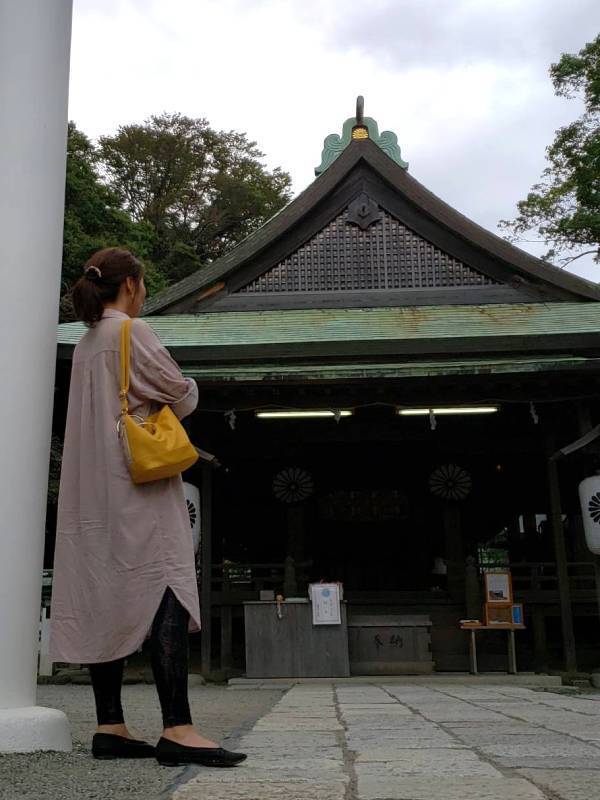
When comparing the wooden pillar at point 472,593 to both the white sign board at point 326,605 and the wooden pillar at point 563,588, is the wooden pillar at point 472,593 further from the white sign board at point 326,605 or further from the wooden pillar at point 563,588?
the white sign board at point 326,605

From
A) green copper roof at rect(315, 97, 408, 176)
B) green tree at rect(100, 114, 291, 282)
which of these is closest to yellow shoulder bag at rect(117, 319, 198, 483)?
green copper roof at rect(315, 97, 408, 176)

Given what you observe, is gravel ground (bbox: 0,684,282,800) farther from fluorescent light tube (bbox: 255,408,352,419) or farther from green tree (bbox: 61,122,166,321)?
green tree (bbox: 61,122,166,321)

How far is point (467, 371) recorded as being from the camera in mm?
8086

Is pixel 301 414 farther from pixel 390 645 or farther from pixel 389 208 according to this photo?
pixel 389 208

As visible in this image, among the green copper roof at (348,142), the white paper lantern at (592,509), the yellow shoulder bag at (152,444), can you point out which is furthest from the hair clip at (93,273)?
the green copper roof at (348,142)

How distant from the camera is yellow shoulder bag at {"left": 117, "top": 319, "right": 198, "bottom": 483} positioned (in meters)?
2.35

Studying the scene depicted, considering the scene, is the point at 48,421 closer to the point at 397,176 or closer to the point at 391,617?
the point at 391,617

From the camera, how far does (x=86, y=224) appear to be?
22.9 meters

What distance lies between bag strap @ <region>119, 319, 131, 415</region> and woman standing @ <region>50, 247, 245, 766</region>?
19 mm

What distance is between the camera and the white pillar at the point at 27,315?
2414mm

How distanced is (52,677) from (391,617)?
149 inches

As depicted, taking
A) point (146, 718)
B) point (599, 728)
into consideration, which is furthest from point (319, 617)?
point (599, 728)

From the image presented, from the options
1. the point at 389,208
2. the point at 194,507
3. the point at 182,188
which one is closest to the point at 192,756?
the point at 194,507

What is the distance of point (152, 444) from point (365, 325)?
26.1 ft
